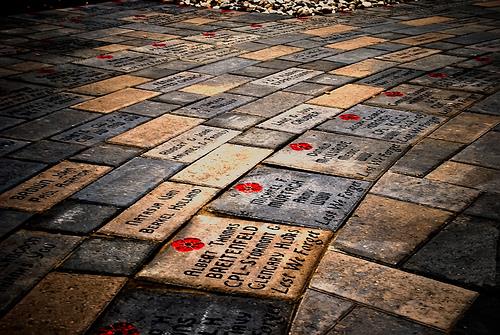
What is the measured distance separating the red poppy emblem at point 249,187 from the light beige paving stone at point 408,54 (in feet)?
13.2

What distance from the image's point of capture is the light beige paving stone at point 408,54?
6948 mm

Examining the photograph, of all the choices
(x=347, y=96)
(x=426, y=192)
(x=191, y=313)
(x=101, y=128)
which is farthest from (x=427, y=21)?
(x=191, y=313)

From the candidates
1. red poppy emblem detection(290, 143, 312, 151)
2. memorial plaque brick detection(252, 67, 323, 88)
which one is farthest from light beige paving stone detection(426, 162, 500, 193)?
Answer: memorial plaque brick detection(252, 67, 323, 88)

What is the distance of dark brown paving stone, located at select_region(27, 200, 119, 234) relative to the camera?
3076 mm

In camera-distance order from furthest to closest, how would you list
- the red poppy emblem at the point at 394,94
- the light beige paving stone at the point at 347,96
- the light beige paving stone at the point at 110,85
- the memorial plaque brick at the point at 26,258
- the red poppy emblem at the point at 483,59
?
the red poppy emblem at the point at 483,59 < the light beige paving stone at the point at 110,85 < the red poppy emblem at the point at 394,94 < the light beige paving stone at the point at 347,96 < the memorial plaque brick at the point at 26,258

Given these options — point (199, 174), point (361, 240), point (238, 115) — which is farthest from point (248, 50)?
point (361, 240)

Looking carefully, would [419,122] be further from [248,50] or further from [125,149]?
[248,50]

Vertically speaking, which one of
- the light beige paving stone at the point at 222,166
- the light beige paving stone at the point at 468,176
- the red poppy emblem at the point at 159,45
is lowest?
the light beige paving stone at the point at 468,176

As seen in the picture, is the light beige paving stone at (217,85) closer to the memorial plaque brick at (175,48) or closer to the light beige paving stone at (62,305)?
the memorial plaque brick at (175,48)

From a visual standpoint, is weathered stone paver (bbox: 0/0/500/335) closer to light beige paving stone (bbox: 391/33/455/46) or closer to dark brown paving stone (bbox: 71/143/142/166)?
dark brown paving stone (bbox: 71/143/142/166)

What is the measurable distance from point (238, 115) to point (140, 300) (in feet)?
9.17

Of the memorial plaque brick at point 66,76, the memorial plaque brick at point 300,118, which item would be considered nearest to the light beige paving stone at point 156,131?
the memorial plaque brick at point 300,118

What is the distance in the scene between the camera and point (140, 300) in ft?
8.09

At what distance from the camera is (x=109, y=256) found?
9.22ft
